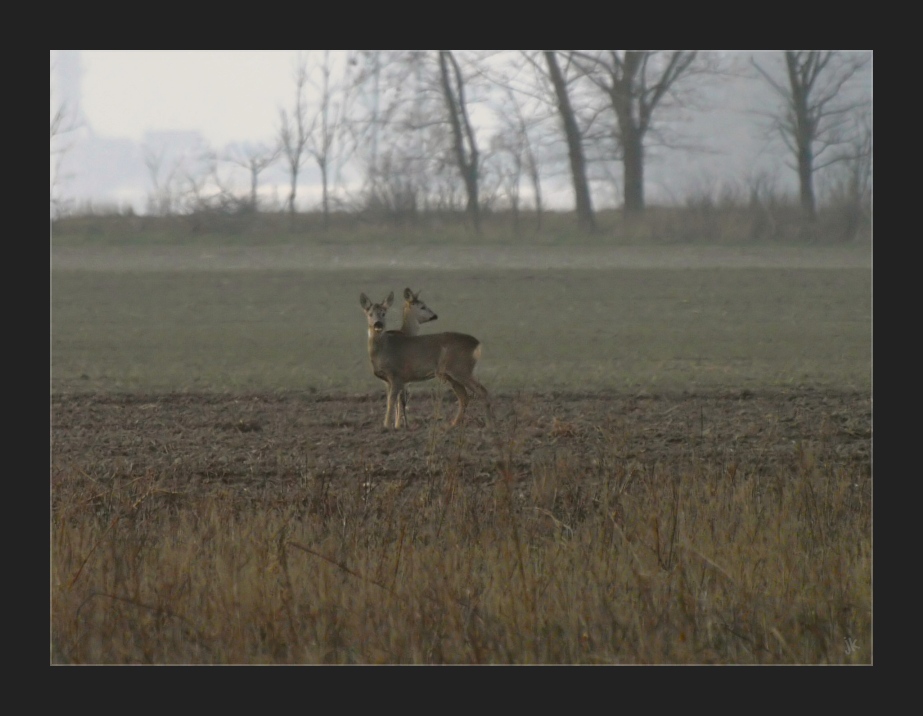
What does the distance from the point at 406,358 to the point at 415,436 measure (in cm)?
67

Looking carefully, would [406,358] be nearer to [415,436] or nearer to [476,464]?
[415,436]

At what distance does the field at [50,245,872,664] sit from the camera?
521cm

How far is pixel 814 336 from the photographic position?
586 inches

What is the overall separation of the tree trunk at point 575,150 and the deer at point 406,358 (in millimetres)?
5311

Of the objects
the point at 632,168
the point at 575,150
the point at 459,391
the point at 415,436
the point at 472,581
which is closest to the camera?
the point at 472,581

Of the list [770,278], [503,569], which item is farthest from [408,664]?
[770,278]

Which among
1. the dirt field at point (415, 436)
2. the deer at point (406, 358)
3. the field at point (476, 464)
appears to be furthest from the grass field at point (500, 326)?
the deer at point (406, 358)

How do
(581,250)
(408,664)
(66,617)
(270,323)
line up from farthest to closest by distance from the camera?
(581,250), (270,323), (66,617), (408,664)

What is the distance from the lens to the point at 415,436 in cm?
965

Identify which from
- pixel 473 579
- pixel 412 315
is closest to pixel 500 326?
pixel 412 315

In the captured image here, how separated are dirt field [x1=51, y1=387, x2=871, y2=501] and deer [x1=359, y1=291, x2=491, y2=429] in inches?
12.1

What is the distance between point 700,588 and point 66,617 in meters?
2.73

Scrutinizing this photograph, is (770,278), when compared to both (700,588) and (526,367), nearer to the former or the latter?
(526,367)

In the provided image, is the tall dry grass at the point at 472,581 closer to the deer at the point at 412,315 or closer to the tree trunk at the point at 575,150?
the deer at the point at 412,315
